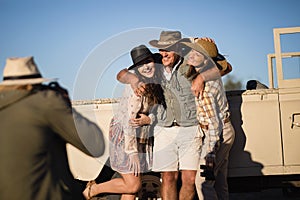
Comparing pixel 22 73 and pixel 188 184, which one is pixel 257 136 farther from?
pixel 22 73

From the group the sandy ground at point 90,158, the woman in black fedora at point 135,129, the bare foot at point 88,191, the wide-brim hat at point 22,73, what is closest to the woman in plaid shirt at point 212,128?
the woman in black fedora at point 135,129

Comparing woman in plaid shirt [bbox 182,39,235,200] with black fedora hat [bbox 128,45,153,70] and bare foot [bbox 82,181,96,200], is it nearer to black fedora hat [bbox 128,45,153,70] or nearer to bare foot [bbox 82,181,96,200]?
black fedora hat [bbox 128,45,153,70]

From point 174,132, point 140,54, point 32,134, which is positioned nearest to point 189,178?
point 174,132

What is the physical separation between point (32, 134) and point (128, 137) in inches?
91.4

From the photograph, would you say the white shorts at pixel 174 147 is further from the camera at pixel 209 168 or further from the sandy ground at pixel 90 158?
the sandy ground at pixel 90 158

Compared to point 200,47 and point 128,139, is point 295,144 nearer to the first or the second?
point 200,47

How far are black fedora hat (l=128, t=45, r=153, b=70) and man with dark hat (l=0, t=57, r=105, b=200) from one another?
2320 millimetres

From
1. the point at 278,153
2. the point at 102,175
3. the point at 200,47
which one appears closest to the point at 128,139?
the point at 102,175

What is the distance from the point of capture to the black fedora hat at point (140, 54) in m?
5.28

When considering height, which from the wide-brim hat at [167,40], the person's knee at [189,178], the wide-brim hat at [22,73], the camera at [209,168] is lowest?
the person's knee at [189,178]

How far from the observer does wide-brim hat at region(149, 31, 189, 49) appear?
554 cm

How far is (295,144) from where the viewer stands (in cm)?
596

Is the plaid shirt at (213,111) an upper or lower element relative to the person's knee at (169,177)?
upper

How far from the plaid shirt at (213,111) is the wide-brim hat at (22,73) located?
274 centimetres
